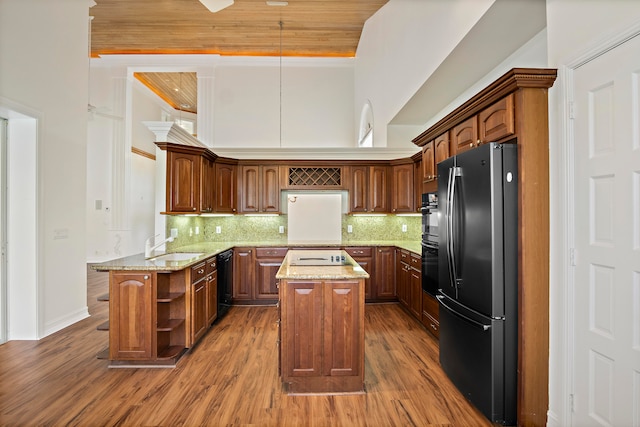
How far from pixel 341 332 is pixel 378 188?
10.3 feet

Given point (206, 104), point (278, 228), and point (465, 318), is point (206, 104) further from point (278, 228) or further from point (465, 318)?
point (465, 318)

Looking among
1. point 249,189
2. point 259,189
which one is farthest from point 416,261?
point 249,189

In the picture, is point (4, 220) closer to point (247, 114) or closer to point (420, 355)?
point (247, 114)

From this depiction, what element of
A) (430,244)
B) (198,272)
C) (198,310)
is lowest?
(198,310)

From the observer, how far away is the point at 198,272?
122 inches

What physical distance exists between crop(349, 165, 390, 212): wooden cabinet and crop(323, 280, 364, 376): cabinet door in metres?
2.82

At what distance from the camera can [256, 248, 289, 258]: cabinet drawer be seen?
4500 mm

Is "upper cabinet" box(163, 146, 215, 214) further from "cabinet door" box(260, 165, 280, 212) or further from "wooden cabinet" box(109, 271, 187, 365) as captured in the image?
"wooden cabinet" box(109, 271, 187, 365)

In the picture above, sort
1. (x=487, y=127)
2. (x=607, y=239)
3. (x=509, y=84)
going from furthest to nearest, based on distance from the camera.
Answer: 1. (x=487, y=127)
2. (x=509, y=84)
3. (x=607, y=239)

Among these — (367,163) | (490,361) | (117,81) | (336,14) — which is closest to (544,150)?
(490,361)

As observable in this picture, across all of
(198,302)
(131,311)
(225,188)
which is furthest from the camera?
(225,188)

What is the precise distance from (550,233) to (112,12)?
6.46m

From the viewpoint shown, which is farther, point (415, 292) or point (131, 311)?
point (415, 292)

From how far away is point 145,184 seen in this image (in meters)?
8.11
